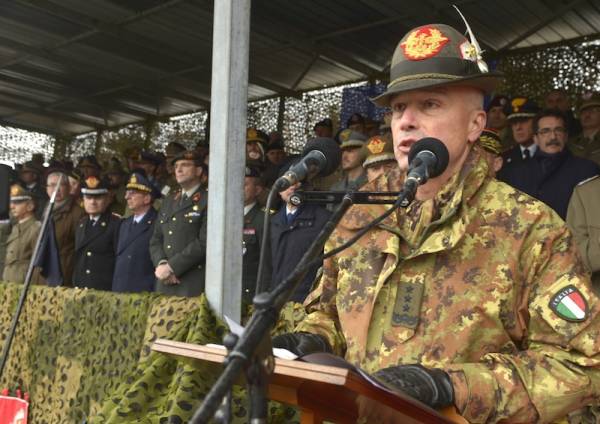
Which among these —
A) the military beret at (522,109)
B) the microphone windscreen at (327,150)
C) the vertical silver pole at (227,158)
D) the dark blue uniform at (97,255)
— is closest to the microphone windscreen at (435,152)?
the microphone windscreen at (327,150)

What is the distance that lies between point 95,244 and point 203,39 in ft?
12.2

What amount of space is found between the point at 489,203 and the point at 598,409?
870 mm

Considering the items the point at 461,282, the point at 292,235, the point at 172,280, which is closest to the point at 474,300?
the point at 461,282

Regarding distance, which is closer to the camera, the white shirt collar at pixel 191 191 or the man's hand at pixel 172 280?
the man's hand at pixel 172 280

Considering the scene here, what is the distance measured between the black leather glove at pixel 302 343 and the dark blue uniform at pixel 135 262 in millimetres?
4794

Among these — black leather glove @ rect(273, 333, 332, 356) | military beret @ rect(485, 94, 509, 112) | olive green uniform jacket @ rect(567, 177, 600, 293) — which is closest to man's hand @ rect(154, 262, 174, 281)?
olive green uniform jacket @ rect(567, 177, 600, 293)

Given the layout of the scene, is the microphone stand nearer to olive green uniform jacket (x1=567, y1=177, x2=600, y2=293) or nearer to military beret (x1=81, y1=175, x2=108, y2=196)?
olive green uniform jacket (x1=567, y1=177, x2=600, y2=293)

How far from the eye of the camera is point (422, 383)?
183cm

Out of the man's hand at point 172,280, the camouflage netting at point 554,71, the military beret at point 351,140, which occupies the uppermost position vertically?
the camouflage netting at point 554,71

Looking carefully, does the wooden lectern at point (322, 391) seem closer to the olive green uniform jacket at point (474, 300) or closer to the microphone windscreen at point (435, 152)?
the olive green uniform jacket at point (474, 300)

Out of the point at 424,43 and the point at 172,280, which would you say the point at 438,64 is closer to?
the point at 424,43

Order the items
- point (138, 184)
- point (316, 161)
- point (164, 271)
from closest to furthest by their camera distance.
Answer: point (316, 161) < point (164, 271) < point (138, 184)

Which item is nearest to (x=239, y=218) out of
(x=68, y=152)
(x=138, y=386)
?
(x=138, y=386)

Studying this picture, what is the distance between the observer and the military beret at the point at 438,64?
228 centimetres
